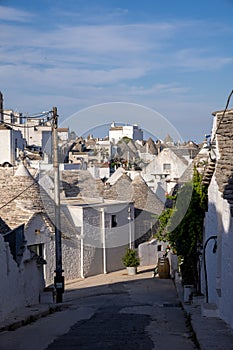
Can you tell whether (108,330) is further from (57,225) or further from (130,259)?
(130,259)

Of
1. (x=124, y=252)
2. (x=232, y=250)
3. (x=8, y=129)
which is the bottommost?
(x=124, y=252)

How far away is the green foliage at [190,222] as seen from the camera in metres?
13.8

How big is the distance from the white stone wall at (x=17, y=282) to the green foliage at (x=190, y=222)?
152 inches

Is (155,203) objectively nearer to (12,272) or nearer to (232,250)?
(12,272)

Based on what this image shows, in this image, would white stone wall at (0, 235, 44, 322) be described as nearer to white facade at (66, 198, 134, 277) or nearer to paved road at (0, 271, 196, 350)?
paved road at (0, 271, 196, 350)

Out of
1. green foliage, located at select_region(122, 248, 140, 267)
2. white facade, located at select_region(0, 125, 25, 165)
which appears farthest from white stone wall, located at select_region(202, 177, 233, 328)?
white facade, located at select_region(0, 125, 25, 165)

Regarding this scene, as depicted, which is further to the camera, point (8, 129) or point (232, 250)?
point (8, 129)

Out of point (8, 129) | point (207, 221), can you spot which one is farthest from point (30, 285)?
point (8, 129)

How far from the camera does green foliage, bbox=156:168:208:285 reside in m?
13.8

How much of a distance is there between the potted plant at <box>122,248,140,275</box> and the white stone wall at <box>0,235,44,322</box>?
362 inches

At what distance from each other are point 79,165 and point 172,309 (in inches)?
1244

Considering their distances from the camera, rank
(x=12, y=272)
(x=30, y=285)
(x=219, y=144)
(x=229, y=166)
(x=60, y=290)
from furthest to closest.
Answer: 1. (x=60, y=290)
2. (x=30, y=285)
3. (x=12, y=272)
4. (x=219, y=144)
5. (x=229, y=166)

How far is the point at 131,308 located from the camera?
13.0 meters

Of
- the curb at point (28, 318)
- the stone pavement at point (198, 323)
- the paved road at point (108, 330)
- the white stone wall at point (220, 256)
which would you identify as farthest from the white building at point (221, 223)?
the curb at point (28, 318)
